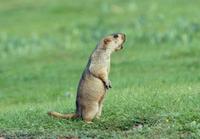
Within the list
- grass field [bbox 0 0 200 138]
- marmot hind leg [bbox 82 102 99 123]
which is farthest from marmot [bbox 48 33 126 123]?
grass field [bbox 0 0 200 138]

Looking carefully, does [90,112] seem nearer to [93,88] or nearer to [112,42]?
[93,88]

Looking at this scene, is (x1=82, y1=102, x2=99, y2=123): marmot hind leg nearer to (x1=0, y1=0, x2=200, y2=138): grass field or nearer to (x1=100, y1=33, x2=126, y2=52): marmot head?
(x1=0, y1=0, x2=200, y2=138): grass field

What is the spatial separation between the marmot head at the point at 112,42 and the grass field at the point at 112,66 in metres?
0.83

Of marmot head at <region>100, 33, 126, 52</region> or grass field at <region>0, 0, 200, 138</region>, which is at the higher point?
marmot head at <region>100, 33, 126, 52</region>

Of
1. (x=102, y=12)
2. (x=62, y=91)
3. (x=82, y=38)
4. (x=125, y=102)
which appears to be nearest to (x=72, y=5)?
(x=102, y=12)

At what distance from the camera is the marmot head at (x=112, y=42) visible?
10.4 metres

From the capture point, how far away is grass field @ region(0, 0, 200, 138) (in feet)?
32.6

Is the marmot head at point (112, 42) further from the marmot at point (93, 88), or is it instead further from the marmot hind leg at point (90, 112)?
the marmot hind leg at point (90, 112)

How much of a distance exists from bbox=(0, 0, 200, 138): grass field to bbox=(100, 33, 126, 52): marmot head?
32.8 inches

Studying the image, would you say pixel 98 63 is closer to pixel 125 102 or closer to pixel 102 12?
pixel 125 102

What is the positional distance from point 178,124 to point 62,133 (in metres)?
1.42

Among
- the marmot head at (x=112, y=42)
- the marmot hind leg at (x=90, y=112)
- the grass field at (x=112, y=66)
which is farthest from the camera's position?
the marmot head at (x=112, y=42)

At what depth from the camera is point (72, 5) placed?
29.6 meters

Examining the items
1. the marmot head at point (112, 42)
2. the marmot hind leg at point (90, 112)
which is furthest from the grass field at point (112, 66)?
the marmot head at point (112, 42)
